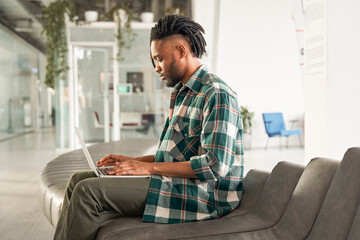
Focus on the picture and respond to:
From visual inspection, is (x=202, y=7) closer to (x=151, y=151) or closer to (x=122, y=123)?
(x=122, y=123)

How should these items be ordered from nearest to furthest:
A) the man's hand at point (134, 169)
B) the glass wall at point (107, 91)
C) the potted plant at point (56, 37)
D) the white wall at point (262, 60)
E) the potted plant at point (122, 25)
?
the man's hand at point (134, 169)
the potted plant at point (56, 37)
the white wall at point (262, 60)
the glass wall at point (107, 91)
the potted plant at point (122, 25)

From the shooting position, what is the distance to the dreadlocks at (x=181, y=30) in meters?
1.96

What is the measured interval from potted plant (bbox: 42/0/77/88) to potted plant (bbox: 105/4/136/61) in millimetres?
935

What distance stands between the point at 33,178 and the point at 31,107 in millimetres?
13815

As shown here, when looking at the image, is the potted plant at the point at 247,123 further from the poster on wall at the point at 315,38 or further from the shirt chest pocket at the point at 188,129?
the shirt chest pocket at the point at 188,129

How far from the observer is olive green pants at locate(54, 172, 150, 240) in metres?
1.72

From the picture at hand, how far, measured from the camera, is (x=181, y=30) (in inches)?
77.8

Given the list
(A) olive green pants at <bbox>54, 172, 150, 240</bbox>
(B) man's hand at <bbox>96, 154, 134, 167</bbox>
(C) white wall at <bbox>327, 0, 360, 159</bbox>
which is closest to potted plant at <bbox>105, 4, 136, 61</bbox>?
(C) white wall at <bbox>327, 0, 360, 159</bbox>

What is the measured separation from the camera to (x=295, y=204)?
1.79m

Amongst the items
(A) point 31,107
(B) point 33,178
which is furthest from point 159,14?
(A) point 31,107

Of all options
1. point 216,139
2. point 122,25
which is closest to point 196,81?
point 216,139

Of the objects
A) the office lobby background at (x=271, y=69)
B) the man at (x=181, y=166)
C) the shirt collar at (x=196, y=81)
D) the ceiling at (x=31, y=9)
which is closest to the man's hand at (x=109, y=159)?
the man at (x=181, y=166)

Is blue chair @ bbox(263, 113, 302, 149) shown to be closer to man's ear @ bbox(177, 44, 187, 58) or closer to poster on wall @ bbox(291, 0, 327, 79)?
poster on wall @ bbox(291, 0, 327, 79)

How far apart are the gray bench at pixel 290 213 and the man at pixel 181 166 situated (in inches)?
2.6
